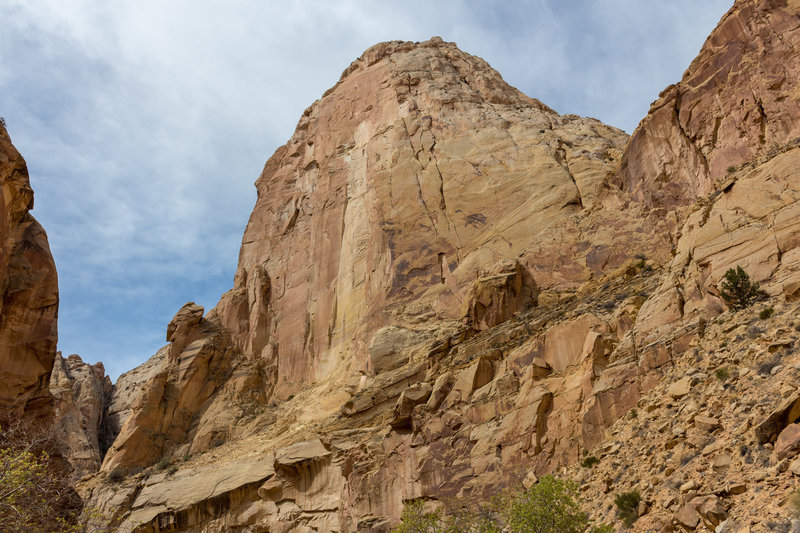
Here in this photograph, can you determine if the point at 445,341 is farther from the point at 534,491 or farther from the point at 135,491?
the point at 135,491

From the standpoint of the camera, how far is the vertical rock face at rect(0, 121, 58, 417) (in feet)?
111

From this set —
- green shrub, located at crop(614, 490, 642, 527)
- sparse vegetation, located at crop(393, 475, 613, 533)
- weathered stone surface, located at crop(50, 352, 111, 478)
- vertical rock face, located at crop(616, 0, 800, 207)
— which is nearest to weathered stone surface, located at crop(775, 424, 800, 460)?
green shrub, located at crop(614, 490, 642, 527)

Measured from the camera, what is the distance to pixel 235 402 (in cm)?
4956

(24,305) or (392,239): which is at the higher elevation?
(392,239)

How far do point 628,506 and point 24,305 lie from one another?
31937mm

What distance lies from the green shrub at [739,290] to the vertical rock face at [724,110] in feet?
33.0

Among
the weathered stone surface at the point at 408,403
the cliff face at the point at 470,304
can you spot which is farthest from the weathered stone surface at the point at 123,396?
the weathered stone surface at the point at 408,403

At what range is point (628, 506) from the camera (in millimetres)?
17781

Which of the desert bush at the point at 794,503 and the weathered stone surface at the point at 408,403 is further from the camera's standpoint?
the weathered stone surface at the point at 408,403

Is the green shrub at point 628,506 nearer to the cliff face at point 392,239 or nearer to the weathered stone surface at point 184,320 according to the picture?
the cliff face at point 392,239

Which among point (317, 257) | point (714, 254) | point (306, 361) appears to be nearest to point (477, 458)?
point (714, 254)

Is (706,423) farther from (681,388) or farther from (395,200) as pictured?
(395,200)

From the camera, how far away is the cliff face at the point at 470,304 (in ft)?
77.3

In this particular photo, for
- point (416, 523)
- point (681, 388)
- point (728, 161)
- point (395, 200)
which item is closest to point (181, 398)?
point (395, 200)
